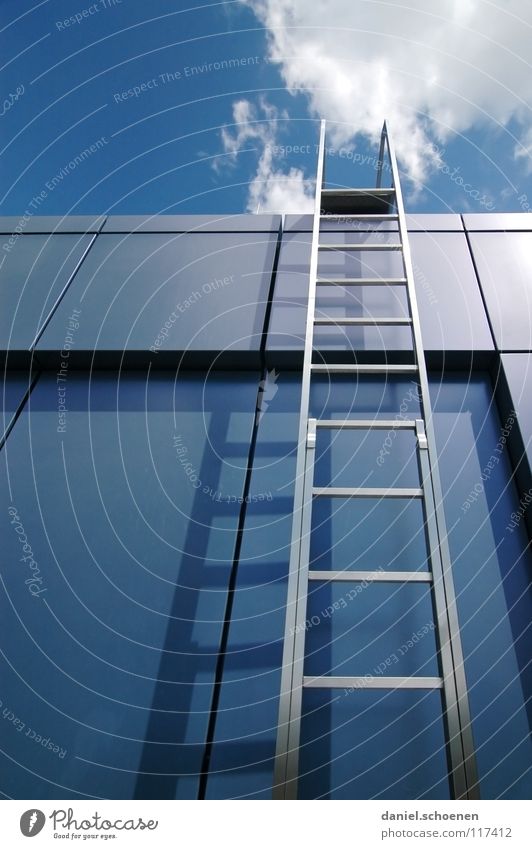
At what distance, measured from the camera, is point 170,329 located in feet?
11.8

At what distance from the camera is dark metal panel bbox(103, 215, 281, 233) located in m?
4.16

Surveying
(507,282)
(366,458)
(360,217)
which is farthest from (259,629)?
(360,217)

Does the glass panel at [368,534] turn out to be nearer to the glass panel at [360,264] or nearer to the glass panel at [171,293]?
the glass panel at [171,293]

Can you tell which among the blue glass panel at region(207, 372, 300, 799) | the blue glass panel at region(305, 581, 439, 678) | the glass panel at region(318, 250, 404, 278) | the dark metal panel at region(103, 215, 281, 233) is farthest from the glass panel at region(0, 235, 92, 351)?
the blue glass panel at region(305, 581, 439, 678)

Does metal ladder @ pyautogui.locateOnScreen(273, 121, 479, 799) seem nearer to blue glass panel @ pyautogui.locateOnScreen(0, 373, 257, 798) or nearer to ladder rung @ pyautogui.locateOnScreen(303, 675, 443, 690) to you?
ladder rung @ pyautogui.locateOnScreen(303, 675, 443, 690)

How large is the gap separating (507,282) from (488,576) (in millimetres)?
2060

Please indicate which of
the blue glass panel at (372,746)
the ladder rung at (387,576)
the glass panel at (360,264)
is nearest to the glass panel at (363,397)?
the glass panel at (360,264)

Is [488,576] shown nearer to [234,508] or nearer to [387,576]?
[387,576]

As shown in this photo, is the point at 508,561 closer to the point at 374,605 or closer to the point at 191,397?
the point at 374,605

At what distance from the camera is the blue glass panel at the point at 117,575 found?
222 cm

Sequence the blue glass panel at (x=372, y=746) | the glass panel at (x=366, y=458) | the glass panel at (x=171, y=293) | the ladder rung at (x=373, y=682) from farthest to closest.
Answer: the glass panel at (x=171, y=293)
the glass panel at (x=366, y=458)
the blue glass panel at (x=372, y=746)
the ladder rung at (x=373, y=682)

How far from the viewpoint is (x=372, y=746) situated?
2.14 metres

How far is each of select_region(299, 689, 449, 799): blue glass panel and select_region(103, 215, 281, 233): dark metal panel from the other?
3207 mm

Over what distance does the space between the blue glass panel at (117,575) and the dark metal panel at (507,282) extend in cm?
157
